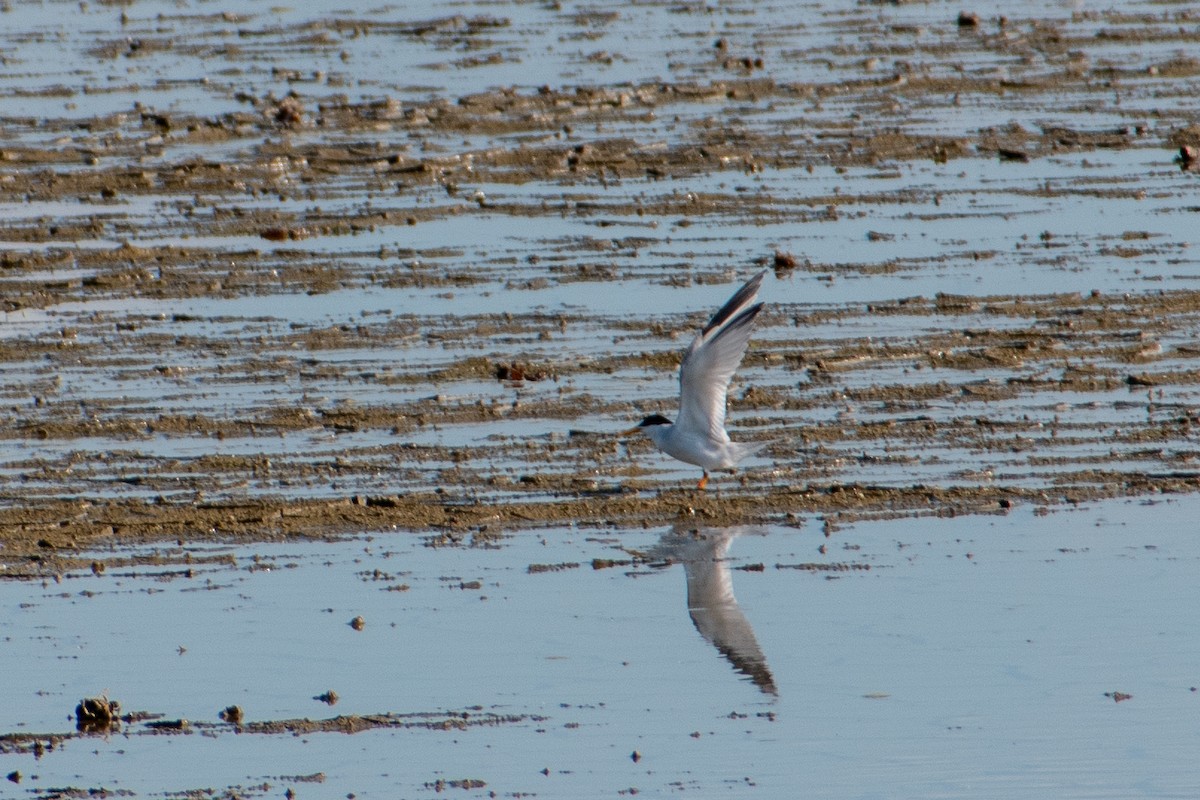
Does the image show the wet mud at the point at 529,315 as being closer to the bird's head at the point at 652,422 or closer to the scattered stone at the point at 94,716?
the bird's head at the point at 652,422

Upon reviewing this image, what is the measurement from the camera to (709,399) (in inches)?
383

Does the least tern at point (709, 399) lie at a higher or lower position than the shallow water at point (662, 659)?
higher

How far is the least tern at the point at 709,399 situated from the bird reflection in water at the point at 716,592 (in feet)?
1.39

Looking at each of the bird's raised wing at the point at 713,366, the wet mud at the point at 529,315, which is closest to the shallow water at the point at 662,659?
the wet mud at the point at 529,315

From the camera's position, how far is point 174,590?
8.35 m

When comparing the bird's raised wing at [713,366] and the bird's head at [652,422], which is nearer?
the bird's raised wing at [713,366]

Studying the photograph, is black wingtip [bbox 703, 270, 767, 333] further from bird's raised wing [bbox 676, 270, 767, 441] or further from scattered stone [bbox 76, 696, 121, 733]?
scattered stone [bbox 76, 696, 121, 733]

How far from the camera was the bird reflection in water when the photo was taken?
7.62 metres

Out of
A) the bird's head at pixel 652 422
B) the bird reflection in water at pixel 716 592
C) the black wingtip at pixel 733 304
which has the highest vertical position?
the black wingtip at pixel 733 304

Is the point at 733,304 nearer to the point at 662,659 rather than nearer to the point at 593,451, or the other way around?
the point at 593,451

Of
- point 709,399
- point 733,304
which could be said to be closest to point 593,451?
point 709,399

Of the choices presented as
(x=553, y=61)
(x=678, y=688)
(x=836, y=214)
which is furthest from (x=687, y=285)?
(x=553, y=61)

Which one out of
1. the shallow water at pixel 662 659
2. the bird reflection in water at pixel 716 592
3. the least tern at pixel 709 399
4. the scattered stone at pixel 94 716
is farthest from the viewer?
the least tern at pixel 709 399

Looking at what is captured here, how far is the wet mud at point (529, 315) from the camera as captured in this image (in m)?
9.62
